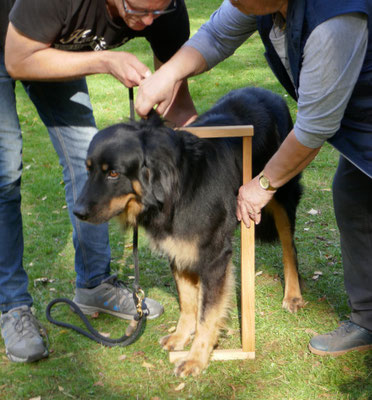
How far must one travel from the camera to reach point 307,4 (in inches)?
84.7

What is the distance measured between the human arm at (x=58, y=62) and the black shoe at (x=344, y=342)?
1.89 meters

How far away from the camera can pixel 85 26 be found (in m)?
2.94

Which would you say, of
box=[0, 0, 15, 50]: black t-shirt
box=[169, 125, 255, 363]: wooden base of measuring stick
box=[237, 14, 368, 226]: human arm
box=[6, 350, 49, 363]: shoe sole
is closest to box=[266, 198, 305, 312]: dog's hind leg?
box=[169, 125, 255, 363]: wooden base of measuring stick

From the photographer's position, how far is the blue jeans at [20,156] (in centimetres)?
313

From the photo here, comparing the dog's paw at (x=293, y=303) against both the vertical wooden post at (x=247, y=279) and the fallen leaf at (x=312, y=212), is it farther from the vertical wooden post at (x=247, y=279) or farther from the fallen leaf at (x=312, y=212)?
the fallen leaf at (x=312, y=212)

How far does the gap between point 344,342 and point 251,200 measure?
3.52ft

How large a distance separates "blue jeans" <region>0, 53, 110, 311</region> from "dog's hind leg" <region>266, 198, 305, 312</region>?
47.8 inches

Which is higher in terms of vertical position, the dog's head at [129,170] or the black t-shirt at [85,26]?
the black t-shirt at [85,26]

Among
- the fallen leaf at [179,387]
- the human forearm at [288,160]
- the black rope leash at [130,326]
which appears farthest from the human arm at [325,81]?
the fallen leaf at [179,387]

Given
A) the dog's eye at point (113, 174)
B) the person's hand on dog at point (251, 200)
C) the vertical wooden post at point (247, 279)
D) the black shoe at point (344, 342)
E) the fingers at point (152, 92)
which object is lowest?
the black shoe at point (344, 342)

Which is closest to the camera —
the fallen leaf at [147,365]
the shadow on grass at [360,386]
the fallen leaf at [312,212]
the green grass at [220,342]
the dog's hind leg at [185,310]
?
the shadow on grass at [360,386]

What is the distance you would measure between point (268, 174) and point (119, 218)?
93 centimetres

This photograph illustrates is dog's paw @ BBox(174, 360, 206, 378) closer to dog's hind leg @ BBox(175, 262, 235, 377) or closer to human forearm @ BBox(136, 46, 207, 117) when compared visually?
dog's hind leg @ BBox(175, 262, 235, 377)

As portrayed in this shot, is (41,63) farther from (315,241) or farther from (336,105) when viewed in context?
(315,241)
